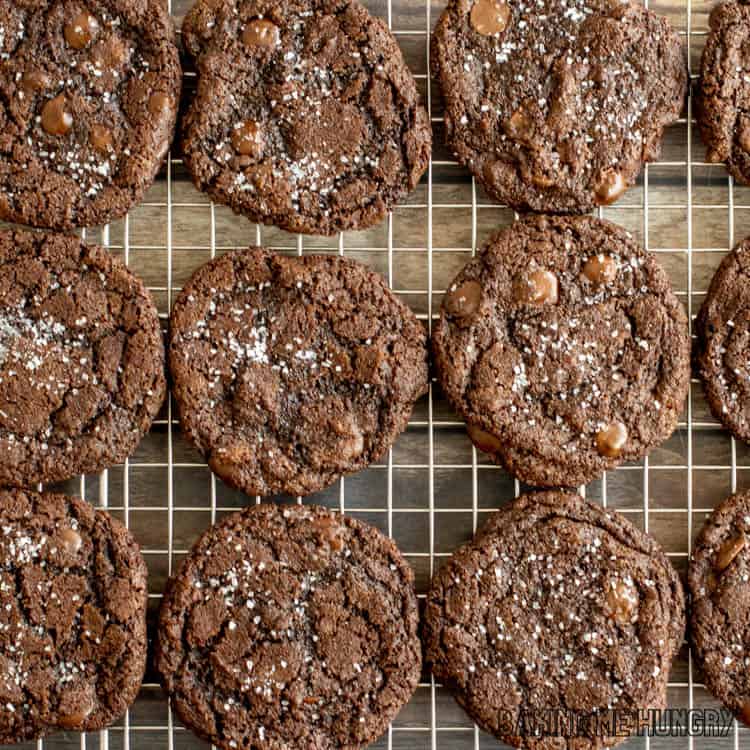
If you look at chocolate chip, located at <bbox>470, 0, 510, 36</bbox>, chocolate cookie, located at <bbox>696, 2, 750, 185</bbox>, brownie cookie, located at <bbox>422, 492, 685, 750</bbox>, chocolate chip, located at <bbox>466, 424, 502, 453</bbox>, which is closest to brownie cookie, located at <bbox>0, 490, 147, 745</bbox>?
brownie cookie, located at <bbox>422, 492, 685, 750</bbox>

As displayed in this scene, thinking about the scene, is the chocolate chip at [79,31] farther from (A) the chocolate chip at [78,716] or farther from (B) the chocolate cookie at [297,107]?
(A) the chocolate chip at [78,716]

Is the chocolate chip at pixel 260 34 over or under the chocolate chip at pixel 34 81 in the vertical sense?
over

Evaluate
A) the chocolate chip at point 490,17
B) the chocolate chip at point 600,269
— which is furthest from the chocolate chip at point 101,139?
the chocolate chip at point 600,269

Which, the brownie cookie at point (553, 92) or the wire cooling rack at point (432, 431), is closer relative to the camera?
the brownie cookie at point (553, 92)

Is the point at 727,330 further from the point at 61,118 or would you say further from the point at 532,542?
the point at 61,118

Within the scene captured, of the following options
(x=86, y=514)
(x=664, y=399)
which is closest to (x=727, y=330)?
(x=664, y=399)

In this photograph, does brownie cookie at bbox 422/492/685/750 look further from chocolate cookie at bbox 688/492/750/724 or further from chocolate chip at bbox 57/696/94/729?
chocolate chip at bbox 57/696/94/729

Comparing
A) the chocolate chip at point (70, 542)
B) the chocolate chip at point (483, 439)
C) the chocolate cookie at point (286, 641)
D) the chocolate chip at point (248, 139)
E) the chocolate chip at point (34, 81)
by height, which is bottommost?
the chocolate cookie at point (286, 641)
